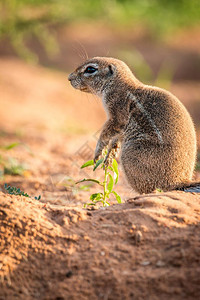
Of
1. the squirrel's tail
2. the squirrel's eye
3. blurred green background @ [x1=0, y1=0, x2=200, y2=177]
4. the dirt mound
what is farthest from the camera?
blurred green background @ [x1=0, y1=0, x2=200, y2=177]

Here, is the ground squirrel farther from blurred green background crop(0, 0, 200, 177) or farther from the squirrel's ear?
blurred green background crop(0, 0, 200, 177)

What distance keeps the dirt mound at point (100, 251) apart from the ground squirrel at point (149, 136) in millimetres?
736

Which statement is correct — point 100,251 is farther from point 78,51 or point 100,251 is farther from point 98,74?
point 78,51

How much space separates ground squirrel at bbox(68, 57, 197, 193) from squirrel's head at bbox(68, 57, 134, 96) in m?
0.13

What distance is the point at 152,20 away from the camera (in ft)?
51.5

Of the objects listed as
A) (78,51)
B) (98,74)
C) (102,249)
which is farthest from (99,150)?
(78,51)

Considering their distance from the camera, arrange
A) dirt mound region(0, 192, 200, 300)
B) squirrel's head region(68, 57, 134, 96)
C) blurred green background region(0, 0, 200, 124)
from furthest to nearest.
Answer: blurred green background region(0, 0, 200, 124) < squirrel's head region(68, 57, 134, 96) < dirt mound region(0, 192, 200, 300)

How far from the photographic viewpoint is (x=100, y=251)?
9.21ft

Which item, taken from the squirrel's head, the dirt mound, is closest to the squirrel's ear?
the squirrel's head

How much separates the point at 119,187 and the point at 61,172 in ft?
3.05

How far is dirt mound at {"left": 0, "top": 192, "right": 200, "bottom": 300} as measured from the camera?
8.42 feet

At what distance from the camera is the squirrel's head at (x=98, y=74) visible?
471cm

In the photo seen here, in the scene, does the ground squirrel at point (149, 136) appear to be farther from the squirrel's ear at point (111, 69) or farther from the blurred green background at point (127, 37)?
the blurred green background at point (127, 37)

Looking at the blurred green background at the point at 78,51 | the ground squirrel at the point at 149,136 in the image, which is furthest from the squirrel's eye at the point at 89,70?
the blurred green background at the point at 78,51
